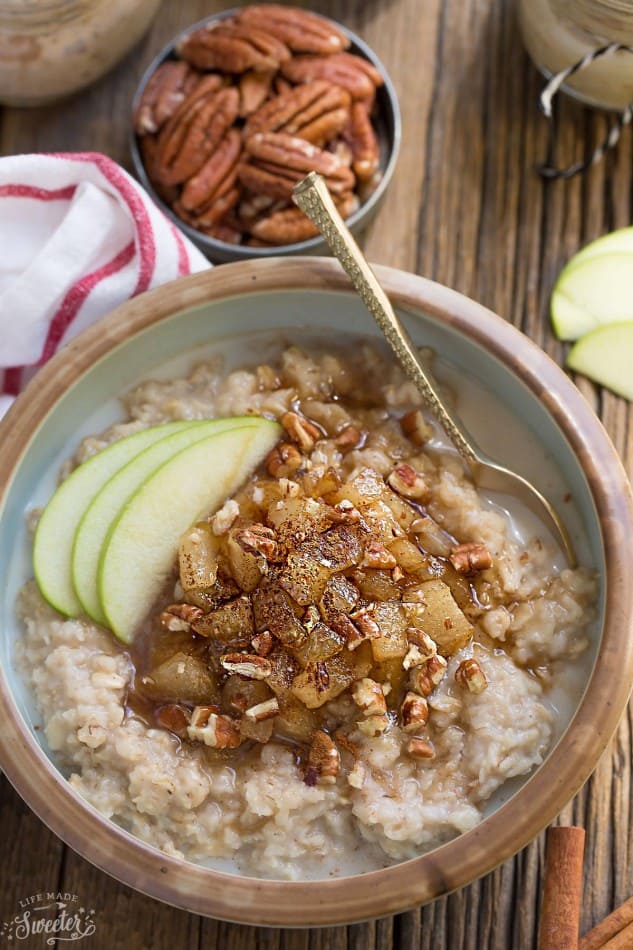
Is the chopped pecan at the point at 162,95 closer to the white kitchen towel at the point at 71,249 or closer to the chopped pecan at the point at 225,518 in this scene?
the white kitchen towel at the point at 71,249

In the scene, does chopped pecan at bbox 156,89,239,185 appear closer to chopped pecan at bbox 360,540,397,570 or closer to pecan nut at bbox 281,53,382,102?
pecan nut at bbox 281,53,382,102

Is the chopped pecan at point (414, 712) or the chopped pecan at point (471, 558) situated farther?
the chopped pecan at point (471, 558)

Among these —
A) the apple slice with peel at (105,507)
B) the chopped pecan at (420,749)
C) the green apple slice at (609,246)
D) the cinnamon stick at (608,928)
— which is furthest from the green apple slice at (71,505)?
the cinnamon stick at (608,928)

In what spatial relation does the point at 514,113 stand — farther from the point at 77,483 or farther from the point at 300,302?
the point at 77,483

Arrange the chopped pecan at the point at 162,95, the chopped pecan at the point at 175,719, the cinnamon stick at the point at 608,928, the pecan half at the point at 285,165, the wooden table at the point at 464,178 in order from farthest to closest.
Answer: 1. the chopped pecan at the point at 162,95
2. the pecan half at the point at 285,165
3. the wooden table at the point at 464,178
4. the cinnamon stick at the point at 608,928
5. the chopped pecan at the point at 175,719

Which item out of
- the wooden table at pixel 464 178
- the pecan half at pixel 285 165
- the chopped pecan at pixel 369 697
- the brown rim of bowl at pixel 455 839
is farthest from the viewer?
the pecan half at pixel 285 165

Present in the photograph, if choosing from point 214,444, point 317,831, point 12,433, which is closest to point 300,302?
point 214,444

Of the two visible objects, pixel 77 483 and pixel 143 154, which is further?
pixel 143 154

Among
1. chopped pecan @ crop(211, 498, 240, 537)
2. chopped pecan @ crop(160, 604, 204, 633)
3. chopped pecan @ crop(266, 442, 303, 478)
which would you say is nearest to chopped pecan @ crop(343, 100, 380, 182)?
chopped pecan @ crop(266, 442, 303, 478)
